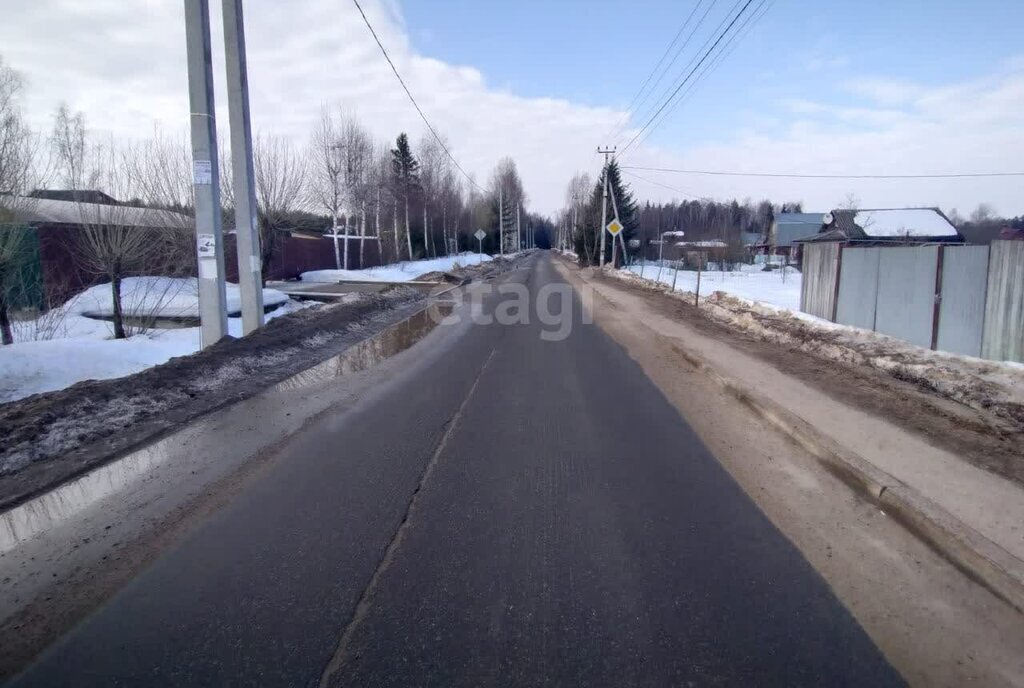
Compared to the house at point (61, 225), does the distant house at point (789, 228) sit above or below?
above

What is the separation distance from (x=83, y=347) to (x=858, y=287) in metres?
15.0

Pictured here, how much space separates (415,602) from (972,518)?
382 centimetres

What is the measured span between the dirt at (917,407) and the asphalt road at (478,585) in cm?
244

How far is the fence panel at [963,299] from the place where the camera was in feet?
33.2

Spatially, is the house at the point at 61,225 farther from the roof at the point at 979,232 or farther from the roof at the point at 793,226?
the roof at the point at 793,226

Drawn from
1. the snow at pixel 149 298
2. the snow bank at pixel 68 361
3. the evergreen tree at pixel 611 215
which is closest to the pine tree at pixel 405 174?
the evergreen tree at pixel 611 215

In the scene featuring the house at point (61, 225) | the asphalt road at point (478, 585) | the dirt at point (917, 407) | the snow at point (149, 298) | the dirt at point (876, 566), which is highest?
the house at point (61, 225)

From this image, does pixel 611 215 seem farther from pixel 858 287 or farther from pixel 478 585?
pixel 478 585

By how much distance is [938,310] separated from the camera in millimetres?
A: 11039

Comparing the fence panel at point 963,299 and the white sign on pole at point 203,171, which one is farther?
the fence panel at point 963,299

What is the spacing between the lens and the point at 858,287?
14.0m

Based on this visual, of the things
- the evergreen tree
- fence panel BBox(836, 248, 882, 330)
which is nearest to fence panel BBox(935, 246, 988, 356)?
fence panel BBox(836, 248, 882, 330)

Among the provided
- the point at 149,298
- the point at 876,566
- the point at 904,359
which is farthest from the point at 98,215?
the point at 904,359

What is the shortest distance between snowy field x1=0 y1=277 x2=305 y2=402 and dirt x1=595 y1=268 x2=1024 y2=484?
9.76 metres
